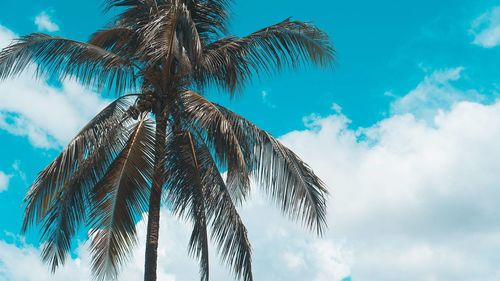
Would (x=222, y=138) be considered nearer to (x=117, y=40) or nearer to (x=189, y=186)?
(x=189, y=186)

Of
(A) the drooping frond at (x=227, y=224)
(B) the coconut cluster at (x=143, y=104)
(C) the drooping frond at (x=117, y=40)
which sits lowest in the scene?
(A) the drooping frond at (x=227, y=224)

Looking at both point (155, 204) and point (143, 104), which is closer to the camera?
point (155, 204)

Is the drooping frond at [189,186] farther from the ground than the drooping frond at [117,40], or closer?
closer

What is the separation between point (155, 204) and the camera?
552 inches

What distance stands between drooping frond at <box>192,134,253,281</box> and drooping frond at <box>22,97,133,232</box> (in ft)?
6.58

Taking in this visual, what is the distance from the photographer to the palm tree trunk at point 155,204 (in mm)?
13484

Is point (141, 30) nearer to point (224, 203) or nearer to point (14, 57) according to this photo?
point (14, 57)

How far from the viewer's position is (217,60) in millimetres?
15328

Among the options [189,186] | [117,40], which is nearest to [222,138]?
[189,186]

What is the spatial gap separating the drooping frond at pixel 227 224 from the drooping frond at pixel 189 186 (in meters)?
0.15

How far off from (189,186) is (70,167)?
222cm

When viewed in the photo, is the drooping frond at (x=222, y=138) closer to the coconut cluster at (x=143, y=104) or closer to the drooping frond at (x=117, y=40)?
the coconut cluster at (x=143, y=104)

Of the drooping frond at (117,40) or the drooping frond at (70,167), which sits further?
the drooping frond at (117,40)

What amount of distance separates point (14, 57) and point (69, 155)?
87.4 inches
